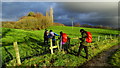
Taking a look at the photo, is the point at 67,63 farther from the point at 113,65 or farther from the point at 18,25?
the point at 18,25

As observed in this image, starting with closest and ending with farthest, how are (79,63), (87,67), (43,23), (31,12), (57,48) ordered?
(87,67) → (79,63) → (57,48) → (43,23) → (31,12)

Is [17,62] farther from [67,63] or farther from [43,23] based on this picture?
[43,23]

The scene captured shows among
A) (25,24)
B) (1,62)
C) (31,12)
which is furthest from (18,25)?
(1,62)

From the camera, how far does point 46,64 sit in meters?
7.93

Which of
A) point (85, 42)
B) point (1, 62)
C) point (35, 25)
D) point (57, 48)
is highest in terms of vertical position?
point (35, 25)

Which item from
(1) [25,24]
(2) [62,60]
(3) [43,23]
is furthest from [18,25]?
(2) [62,60]

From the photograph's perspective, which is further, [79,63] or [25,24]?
[25,24]

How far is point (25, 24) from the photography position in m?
50.3

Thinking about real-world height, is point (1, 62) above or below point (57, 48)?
below

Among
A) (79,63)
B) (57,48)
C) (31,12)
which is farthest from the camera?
(31,12)

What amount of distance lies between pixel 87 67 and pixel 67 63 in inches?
63.3

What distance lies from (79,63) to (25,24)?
46.3 metres

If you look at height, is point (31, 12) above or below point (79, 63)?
above

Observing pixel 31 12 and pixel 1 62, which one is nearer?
pixel 1 62
